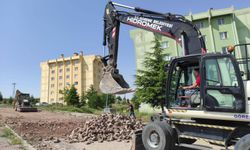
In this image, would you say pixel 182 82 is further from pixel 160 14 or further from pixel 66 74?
Result: pixel 66 74

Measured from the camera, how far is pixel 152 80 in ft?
72.2

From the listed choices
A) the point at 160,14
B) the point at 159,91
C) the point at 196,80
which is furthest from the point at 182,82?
the point at 159,91

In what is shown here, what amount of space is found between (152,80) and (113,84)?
43.1ft

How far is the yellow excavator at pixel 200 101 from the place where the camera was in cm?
514

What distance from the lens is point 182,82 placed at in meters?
6.59

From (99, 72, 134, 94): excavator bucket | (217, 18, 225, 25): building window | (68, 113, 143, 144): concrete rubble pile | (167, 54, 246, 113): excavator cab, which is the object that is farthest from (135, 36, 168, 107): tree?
(217, 18, 225, 25): building window

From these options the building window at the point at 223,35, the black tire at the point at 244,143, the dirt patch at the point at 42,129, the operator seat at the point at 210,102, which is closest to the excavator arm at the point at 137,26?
the operator seat at the point at 210,102

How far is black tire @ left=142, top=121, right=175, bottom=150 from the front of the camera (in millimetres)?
6070

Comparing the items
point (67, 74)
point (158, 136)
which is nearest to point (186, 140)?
point (158, 136)

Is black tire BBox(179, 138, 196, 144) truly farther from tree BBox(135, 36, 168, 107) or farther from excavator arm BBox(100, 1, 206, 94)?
tree BBox(135, 36, 168, 107)

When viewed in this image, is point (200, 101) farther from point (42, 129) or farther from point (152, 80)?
point (152, 80)

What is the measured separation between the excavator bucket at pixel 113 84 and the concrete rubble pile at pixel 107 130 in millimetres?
2018

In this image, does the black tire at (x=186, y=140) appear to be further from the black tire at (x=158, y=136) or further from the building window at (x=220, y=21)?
the building window at (x=220, y=21)

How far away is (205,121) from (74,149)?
4.84m
